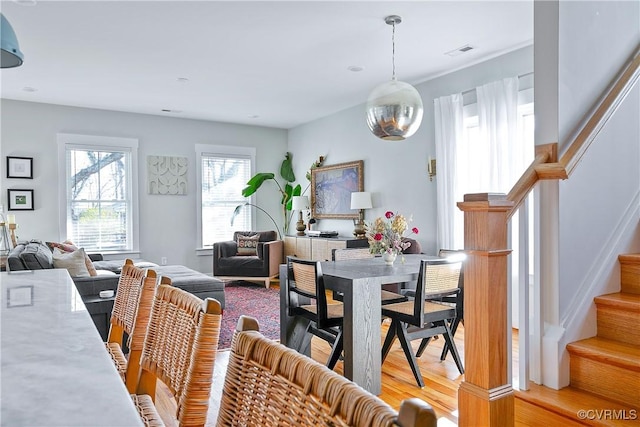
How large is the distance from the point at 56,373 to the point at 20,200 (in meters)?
6.57

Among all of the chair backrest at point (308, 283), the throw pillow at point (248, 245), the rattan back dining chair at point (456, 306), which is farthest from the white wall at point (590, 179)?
the throw pillow at point (248, 245)

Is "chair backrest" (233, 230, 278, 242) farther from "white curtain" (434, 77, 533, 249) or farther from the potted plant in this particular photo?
"white curtain" (434, 77, 533, 249)

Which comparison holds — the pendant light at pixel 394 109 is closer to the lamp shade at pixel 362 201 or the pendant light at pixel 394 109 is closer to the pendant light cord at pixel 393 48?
the pendant light cord at pixel 393 48

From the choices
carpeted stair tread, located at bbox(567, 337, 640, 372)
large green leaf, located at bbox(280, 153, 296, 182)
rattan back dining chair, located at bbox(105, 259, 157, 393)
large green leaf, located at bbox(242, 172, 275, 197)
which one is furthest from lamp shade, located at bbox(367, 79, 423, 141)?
large green leaf, located at bbox(280, 153, 296, 182)

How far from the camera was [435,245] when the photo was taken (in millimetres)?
5230

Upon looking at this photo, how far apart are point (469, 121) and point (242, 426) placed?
4598 mm

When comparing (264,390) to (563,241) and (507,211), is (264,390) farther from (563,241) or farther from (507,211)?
(563,241)

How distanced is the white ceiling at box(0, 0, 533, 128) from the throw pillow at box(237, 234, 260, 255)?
216 cm

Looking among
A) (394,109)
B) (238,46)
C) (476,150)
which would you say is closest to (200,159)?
(238,46)

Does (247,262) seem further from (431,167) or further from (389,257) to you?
(389,257)

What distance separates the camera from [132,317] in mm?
1698

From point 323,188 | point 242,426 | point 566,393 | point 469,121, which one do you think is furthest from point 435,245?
point 242,426

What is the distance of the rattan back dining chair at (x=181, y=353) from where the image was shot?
978 millimetres

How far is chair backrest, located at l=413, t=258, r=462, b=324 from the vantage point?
2766 mm
